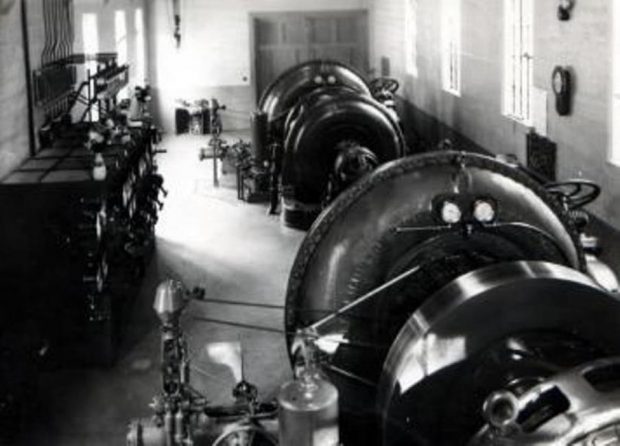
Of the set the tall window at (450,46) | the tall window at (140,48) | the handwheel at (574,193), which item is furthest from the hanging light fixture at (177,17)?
the handwheel at (574,193)

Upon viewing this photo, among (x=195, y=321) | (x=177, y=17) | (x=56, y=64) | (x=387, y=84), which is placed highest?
(x=177, y=17)

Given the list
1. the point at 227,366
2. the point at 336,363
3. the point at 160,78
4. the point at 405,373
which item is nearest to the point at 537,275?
the point at 405,373

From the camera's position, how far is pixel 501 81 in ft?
30.6

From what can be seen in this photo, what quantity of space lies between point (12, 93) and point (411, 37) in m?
8.95

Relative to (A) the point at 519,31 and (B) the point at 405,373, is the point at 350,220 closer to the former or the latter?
(B) the point at 405,373

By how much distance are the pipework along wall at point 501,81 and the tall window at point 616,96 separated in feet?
0.14

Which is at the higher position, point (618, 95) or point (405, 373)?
point (618, 95)

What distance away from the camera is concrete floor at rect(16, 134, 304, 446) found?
214 inches

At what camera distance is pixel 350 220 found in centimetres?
399

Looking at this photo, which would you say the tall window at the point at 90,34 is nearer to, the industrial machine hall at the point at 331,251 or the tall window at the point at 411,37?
the industrial machine hall at the point at 331,251

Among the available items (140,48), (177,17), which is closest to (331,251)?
(140,48)

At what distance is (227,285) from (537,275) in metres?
5.51

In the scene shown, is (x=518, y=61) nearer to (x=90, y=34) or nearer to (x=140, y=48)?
(x=90, y=34)

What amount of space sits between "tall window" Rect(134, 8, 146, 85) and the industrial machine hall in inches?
69.6
